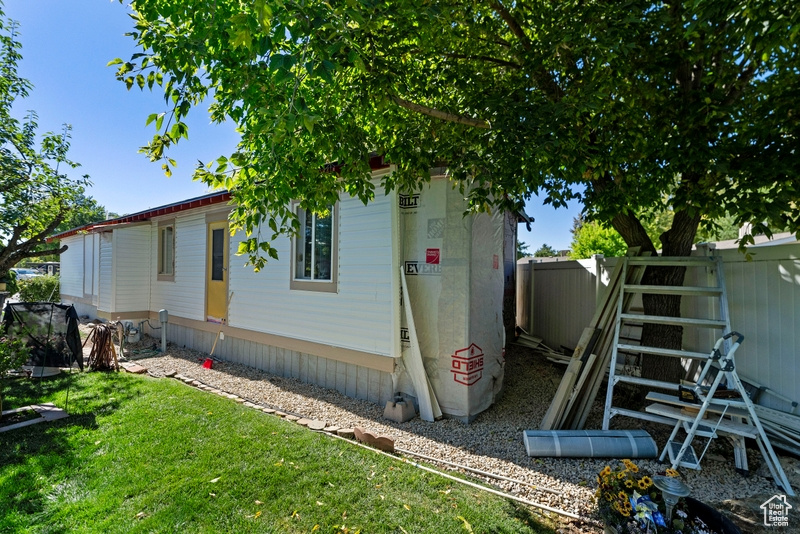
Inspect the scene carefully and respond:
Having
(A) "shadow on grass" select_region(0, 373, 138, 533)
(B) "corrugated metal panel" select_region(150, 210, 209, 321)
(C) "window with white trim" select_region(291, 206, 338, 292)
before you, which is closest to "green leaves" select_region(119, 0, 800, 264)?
(C) "window with white trim" select_region(291, 206, 338, 292)

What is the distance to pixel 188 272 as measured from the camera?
910 cm

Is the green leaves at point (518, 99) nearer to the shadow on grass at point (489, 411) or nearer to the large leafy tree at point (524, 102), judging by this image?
the large leafy tree at point (524, 102)

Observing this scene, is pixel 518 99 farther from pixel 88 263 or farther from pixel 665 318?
pixel 88 263

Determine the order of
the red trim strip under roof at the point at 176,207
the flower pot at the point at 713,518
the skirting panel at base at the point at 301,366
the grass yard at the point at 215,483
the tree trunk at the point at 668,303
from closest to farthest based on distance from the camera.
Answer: the flower pot at the point at 713,518 < the grass yard at the point at 215,483 < the tree trunk at the point at 668,303 < the skirting panel at base at the point at 301,366 < the red trim strip under roof at the point at 176,207

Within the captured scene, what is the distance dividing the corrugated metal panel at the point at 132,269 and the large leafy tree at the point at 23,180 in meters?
2.96

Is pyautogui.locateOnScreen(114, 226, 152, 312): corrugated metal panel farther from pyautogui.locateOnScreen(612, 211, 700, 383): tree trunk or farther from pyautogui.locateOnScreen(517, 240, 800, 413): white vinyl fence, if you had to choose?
pyautogui.locateOnScreen(517, 240, 800, 413): white vinyl fence

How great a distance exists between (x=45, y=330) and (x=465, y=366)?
713 cm

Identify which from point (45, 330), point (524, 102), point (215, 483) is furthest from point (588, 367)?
point (45, 330)

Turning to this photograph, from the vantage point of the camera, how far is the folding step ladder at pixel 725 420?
9.99 ft

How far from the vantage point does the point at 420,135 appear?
4.55 m

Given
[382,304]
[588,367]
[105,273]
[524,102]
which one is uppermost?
[524,102]

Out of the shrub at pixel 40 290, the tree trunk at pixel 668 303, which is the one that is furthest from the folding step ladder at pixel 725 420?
the shrub at pixel 40 290

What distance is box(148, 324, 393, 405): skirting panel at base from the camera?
5527 mm

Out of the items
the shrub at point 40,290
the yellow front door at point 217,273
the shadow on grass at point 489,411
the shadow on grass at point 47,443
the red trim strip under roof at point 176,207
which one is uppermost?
the red trim strip under roof at point 176,207
